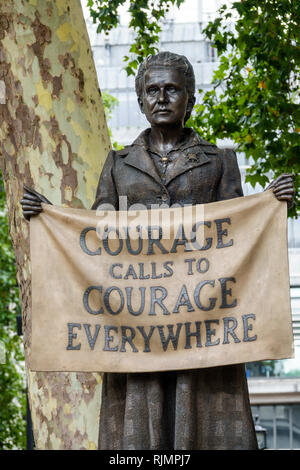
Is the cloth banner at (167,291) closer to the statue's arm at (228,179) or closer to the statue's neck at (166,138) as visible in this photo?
the statue's arm at (228,179)

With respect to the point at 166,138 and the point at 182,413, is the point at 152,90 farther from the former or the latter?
the point at 182,413

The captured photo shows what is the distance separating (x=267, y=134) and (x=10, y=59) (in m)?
3.86

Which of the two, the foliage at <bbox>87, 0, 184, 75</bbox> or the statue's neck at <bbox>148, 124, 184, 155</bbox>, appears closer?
the statue's neck at <bbox>148, 124, 184, 155</bbox>

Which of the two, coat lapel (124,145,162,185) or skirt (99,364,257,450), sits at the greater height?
coat lapel (124,145,162,185)

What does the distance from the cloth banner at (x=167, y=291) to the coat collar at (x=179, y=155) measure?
0.72ft

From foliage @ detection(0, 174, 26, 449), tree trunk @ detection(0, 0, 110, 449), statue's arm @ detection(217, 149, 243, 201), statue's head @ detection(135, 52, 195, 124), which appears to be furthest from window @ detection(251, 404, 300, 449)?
statue's head @ detection(135, 52, 195, 124)

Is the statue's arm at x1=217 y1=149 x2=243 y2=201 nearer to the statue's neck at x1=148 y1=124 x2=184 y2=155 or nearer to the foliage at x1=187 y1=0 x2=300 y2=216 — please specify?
the statue's neck at x1=148 y1=124 x2=184 y2=155

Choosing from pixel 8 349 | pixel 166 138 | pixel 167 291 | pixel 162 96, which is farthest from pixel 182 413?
pixel 8 349

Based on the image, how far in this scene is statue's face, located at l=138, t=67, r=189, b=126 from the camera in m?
5.12

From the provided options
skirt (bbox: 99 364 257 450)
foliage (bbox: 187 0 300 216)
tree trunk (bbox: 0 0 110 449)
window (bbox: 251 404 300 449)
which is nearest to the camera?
skirt (bbox: 99 364 257 450)

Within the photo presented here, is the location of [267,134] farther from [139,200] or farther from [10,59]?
[139,200]
